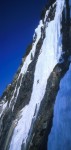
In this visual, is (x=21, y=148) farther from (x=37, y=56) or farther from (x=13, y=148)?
(x=37, y=56)

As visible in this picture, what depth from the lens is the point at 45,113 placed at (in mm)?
15828

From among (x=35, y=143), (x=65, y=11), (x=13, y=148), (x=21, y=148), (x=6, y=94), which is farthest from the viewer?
(x=6, y=94)

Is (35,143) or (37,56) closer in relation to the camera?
(35,143)

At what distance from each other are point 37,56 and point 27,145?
8.42 m

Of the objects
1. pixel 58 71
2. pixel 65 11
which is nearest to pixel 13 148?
pixel 58 71

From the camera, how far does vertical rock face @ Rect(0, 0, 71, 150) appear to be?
15913mm

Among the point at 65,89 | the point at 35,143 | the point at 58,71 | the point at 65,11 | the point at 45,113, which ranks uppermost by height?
the point at 65,11

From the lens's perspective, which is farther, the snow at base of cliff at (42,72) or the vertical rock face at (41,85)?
the snow at base of cliff at (42,72)

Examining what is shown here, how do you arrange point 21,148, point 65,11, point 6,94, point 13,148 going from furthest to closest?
1. point 6,94
2. point 65,11
3. point 13,148
4. point 21,148

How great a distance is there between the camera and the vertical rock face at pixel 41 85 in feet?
52.2

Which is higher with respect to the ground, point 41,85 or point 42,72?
point 42,72

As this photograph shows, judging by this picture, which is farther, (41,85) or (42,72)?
(42,72)

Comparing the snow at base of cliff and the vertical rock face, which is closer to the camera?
the vertical rock face

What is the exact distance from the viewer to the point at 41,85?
1812 cm
